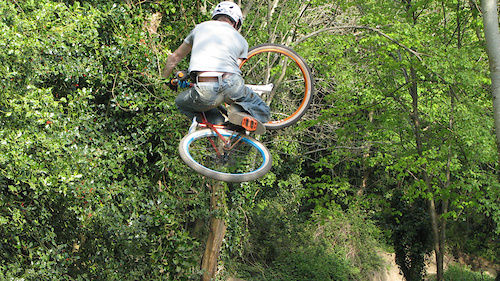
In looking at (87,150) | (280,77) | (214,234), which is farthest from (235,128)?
(214,234)

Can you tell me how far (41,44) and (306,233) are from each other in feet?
34.9

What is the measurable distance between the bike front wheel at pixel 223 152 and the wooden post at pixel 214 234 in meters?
3.37

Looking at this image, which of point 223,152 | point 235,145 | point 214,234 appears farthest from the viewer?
point 214,234

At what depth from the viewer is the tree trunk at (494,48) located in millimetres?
4562

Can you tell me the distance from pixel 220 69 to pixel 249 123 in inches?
19.2

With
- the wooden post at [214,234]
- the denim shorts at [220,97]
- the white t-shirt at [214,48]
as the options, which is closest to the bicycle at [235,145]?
the denim shorts at [220,97]

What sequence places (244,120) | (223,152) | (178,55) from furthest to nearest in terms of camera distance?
(223,152) < (178,55) < (244,120)

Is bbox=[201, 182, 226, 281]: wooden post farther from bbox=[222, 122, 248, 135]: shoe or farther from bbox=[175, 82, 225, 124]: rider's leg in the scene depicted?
bbox=[175, 82, 225, 124]: rider's leg

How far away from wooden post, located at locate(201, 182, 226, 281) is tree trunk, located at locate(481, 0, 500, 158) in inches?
178

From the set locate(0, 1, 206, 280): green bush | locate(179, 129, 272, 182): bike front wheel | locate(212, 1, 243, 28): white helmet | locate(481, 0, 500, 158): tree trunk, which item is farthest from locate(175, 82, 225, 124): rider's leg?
locate(481, 0, 500, 158): tree trunk

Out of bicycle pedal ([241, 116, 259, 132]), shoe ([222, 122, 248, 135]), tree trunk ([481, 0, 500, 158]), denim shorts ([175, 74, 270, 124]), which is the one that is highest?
tree trunk ([481, 0, 500, 158])

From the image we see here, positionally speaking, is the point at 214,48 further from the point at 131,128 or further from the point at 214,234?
the point at 214,234

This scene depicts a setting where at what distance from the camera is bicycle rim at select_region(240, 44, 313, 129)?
14.0ft

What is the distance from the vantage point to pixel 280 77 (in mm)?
7582
